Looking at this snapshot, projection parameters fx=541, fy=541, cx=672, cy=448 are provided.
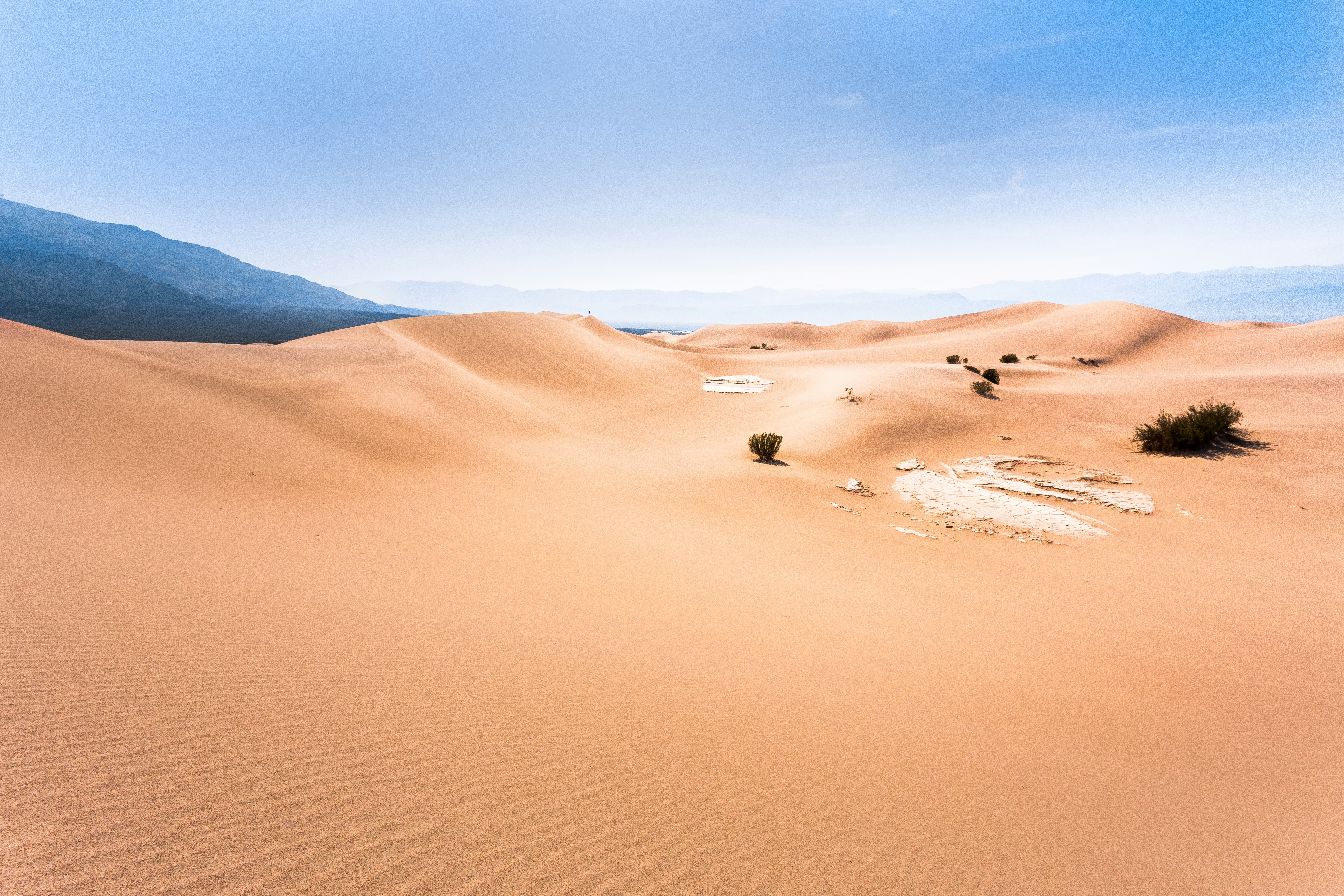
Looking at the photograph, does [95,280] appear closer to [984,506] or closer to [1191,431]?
[984,506]

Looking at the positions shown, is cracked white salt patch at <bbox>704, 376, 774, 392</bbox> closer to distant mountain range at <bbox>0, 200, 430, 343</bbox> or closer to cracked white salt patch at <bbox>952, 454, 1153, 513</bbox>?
cracked white salt patch at <bbox>952, 454, 1153, 513</bbox>

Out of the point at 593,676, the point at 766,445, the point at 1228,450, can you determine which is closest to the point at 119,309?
the point at 766,445

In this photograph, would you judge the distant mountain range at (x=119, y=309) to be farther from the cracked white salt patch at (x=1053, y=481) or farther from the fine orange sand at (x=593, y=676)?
the cracked white salt patch at (x=1053, y=481)

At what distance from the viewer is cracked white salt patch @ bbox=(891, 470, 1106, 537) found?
837 centimetres

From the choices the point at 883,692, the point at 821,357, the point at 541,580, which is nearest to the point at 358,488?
the point at 541,580

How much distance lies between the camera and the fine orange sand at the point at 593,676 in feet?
5.89

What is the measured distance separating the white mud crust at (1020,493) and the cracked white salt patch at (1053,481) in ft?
0.05

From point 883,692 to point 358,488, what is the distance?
610 cm

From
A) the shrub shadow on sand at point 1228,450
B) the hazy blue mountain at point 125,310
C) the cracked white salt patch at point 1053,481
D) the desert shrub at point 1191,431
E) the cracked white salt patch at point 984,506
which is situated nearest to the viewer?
the cracked white salt patch at point 984,506

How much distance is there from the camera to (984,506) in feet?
30.2

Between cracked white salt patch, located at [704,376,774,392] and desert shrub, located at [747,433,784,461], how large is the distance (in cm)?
1096

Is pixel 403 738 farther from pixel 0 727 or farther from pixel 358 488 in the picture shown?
pixel 358 488

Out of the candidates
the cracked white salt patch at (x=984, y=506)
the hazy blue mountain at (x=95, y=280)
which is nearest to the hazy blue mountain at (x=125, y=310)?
the hazy blue mountain at (x=95, y=280)

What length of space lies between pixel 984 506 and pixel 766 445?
4.45 m
